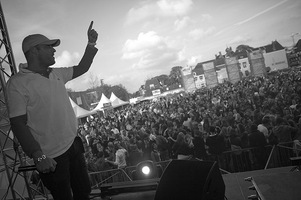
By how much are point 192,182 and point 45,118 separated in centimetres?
125

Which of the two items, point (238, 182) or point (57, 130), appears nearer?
point (57, 130)

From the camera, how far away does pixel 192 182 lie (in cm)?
175

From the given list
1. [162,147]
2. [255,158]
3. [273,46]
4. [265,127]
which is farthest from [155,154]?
[273,46]

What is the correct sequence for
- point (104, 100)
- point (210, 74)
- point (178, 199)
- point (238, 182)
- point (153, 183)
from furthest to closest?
point (210, 74) → point (104, 100) → point (238, 182) → point (153, 183) → point (178, 199)

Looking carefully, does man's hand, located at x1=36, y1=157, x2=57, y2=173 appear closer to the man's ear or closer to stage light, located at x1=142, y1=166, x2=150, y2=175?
the man's ear

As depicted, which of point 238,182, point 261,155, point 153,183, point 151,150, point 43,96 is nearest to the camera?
point 43,96

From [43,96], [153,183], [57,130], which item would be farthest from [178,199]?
[43,96]

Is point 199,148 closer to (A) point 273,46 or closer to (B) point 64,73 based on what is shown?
(B) point 64,73

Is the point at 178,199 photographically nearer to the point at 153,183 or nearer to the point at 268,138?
the point at 153,183

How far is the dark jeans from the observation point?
193 centimetres

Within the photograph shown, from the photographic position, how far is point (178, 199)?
177 cm

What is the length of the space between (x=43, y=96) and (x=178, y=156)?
17.2 feet

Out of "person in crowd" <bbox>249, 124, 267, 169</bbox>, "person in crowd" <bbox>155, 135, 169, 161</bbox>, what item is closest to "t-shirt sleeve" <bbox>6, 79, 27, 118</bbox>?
"person in crowd" <bbox>249, 124, 267, 169</bbox>

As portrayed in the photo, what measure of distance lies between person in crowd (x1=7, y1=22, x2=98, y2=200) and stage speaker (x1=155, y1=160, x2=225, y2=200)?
0.82m
